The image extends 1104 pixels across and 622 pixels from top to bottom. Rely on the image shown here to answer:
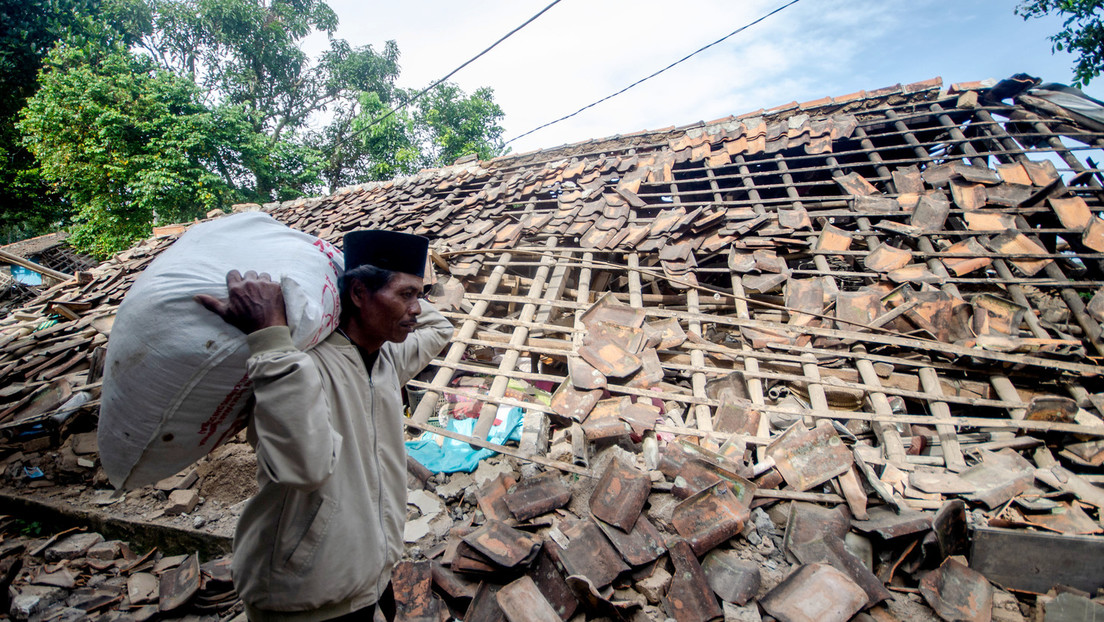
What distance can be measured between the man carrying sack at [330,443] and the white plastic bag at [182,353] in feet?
0.17

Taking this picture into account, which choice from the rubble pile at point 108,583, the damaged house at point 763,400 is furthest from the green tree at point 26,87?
the rubble pile at point 108,583

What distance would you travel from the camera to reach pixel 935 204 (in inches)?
170

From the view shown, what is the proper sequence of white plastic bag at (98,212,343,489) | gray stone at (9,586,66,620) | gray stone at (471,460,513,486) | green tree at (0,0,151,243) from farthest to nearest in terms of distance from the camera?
green tree at (0,0,151,243), gray stone at (471,460,513,486), gray stone at (9,586,66,620), white plastic bag at (98,212,343,489)

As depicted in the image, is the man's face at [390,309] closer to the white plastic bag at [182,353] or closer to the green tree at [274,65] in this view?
the white plastic bag at [182,353]

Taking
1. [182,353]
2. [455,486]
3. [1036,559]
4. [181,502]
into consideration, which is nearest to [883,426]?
[1036,559]

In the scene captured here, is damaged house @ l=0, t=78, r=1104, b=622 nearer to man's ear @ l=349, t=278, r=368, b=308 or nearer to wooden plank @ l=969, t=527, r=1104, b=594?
wooden plank @ l=969, t=527, r=1104, b=594

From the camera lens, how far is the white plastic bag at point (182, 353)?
1108 millimetres

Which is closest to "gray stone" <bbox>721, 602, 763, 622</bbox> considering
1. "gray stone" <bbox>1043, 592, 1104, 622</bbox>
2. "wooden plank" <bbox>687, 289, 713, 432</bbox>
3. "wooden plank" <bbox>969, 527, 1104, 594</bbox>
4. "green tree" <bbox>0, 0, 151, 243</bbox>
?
"wooden plank" <bbox>687, 289, 713, 432</bbox>

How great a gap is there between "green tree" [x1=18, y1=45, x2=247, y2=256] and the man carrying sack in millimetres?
16781

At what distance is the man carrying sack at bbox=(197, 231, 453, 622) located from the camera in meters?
1.12

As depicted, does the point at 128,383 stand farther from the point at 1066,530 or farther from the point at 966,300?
the point at 966,300

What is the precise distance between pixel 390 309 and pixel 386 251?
20 centimetres

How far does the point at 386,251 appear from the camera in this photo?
1.54 metres

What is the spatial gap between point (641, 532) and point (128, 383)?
229 cm
